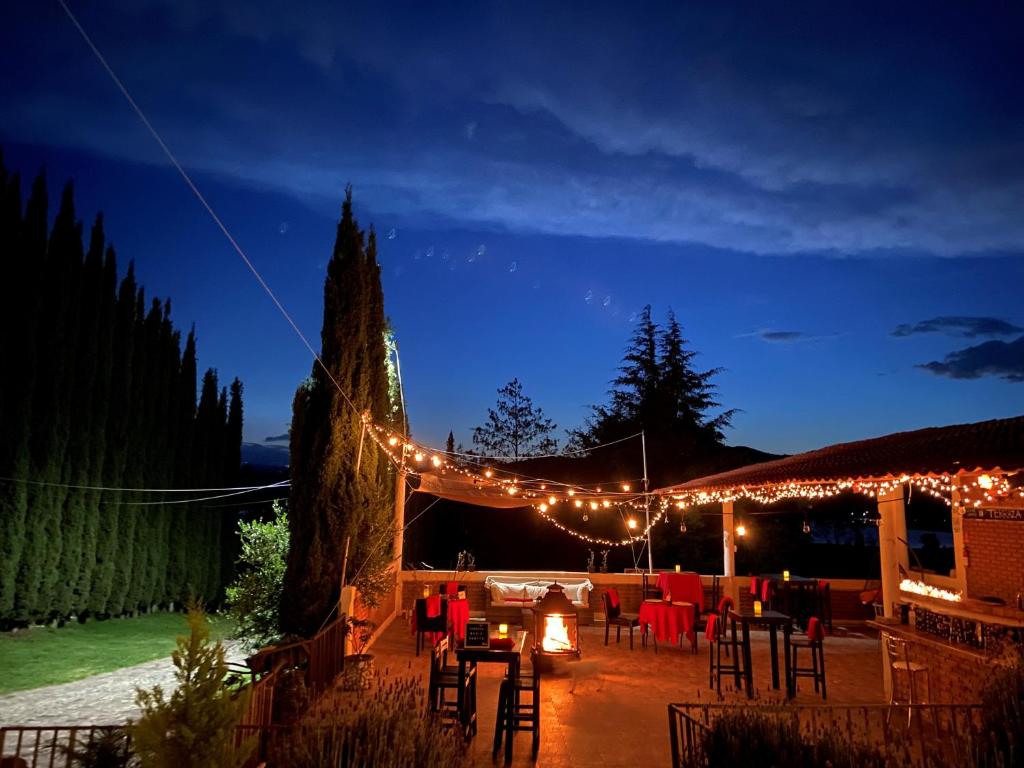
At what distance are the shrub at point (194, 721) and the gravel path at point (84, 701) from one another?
157 inches

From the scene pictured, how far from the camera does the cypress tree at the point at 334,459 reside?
299 inches

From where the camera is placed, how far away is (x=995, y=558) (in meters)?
7.62


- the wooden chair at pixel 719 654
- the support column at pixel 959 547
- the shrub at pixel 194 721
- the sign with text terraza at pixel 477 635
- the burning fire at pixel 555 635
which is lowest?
the wooden chair at pixel 719 654

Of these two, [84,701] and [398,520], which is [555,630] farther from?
[84,701]

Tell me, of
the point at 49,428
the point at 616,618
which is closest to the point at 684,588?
the point at 616,618

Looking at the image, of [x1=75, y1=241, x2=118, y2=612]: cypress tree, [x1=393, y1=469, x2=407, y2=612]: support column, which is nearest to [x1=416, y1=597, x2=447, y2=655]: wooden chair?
[x1=393, y1=469, x2=407, y2=612]: support column

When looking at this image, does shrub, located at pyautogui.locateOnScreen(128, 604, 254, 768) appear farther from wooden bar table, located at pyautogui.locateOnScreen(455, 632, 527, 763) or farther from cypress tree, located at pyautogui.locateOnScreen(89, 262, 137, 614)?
cypress tree, located at pyautogui.locateOnScreen(89, 262, 137, 614)

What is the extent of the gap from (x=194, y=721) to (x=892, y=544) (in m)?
7.59

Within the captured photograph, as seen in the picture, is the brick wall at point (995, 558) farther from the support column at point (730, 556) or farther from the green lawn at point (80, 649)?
the green lawn at point (80, 649)

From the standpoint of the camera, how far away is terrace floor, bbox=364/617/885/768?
17.3ft

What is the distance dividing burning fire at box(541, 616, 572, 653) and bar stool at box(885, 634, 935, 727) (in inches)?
121

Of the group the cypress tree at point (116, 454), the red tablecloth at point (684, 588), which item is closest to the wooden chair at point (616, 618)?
the red tablecloth at point (684, 588)

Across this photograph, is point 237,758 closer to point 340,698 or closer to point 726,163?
point 340,698

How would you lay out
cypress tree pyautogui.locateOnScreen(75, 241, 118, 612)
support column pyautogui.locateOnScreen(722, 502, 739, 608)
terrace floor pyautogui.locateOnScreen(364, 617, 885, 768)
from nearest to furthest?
terrace floor pyautogui.locateOnScreen(364, 617, 885, 768)
support column pyautogui.locateOnScreen(722, 502, 739, 608)
cypress tree pyautogui.locateOnScreen(75, 241, 118, 612)
